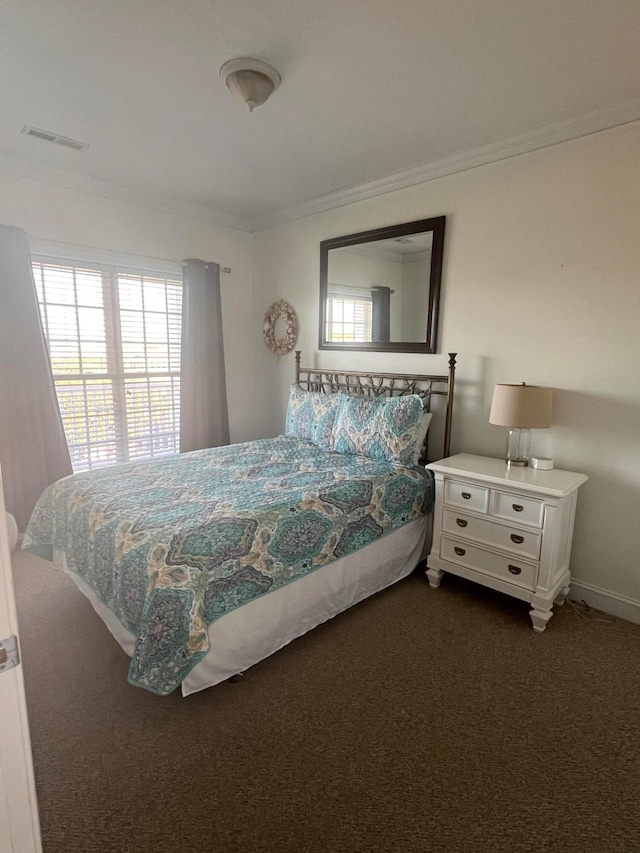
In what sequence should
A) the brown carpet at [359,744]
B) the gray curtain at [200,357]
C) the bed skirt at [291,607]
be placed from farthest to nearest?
the gray curtain at [200,357] → the bed skirt at [291,607] → the brown carpet at [359,744]

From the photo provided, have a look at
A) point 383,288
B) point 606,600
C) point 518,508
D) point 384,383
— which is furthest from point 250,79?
point 606,600

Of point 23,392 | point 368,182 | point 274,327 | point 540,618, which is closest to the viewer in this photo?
point 540,618

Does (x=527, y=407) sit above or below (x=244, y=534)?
above

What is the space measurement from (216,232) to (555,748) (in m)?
4.39

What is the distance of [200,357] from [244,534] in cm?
257

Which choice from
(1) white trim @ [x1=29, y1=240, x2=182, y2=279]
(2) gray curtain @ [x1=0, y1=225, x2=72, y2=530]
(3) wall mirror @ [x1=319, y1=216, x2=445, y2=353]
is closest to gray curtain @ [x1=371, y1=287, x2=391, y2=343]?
(3) wall mirror @ [x1=319, y1=216, x2=445, y2=353]

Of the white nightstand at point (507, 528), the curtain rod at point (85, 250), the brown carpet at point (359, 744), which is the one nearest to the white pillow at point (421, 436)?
the white nightstand at point (507, 528)

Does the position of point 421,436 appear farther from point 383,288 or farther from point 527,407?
point 383,288

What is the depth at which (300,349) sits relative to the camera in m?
4.11

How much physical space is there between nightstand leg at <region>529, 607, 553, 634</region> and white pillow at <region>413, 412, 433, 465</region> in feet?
3.52

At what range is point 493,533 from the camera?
7.98ft

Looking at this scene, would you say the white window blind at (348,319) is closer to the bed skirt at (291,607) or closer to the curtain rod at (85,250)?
the curtain rod at (85,250)

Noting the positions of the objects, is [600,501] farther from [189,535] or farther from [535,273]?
[189,535]

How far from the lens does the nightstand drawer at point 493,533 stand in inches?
90.6
